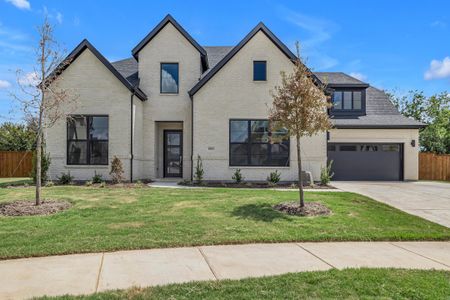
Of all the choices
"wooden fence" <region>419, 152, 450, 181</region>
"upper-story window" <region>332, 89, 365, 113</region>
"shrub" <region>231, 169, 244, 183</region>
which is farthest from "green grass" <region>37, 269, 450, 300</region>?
"wooden fence" <region>419, 152, 450, 181</region>

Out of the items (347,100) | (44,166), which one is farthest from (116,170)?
(347,100)

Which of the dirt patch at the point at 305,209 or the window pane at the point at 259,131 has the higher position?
the window pane at the point at 259,131

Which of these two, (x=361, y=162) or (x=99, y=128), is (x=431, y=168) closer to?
(x=361, y=162)

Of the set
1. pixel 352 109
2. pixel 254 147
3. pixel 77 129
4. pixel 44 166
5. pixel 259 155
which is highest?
pixel 352 109

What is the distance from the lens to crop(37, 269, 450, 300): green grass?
400cm

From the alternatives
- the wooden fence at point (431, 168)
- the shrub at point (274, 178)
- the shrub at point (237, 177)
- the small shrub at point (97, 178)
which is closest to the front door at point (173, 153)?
the shrub at point (237, 177)

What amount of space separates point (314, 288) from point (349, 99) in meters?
19.5

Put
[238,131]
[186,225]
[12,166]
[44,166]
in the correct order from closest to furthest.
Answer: [186,225] → [44,166] → [238,131] → [12,166]

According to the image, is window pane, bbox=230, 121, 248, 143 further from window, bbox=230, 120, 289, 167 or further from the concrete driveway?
the concrete driveway

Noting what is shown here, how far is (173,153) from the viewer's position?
60.5 ft

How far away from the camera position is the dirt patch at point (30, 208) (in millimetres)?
8367

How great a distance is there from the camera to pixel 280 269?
16.6 feet

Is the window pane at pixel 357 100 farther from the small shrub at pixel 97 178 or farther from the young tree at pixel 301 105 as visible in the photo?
the small shrub at pixel 97 178

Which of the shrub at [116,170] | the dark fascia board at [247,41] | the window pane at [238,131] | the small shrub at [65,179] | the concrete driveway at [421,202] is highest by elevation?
the dark fascia board at [247,41]
